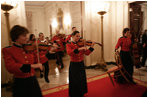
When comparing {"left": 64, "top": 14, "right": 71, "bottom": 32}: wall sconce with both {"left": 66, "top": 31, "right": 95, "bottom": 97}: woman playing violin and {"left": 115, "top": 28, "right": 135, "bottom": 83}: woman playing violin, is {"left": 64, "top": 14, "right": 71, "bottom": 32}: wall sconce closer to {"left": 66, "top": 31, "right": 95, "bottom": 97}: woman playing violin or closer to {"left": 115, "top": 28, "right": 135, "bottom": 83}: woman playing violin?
{"left": 115, "top": 28, "right": 135, "bottom": 83}: woman playing violin

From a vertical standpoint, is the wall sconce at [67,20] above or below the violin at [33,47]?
above

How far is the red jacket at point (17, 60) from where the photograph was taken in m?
1.34

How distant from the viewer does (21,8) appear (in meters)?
3.12

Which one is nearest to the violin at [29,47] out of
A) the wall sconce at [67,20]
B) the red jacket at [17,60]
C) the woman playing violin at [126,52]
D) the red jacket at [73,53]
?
the red jacket at [17,60]

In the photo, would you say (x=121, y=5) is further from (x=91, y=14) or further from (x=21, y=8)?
(x=21, y=8)

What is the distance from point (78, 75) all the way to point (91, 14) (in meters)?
2.70

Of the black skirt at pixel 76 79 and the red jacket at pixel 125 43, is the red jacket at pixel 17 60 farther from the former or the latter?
the red jacket at pixel 125 43

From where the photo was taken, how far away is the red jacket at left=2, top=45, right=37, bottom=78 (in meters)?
1.34

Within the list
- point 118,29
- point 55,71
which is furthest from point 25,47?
point 118,29

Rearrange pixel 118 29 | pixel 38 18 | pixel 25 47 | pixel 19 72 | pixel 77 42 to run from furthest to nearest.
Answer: pixel 118 29
pixel 38 18
pixel 77 42
pixel 25 47
pixel 19 72

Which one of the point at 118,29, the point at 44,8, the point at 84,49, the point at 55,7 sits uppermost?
the point at 55,7

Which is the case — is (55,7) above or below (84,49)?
above

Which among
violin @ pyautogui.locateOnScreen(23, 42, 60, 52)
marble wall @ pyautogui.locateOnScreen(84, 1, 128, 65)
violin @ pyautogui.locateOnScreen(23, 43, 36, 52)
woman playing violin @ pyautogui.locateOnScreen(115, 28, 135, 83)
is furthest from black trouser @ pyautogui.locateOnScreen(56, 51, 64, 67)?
violin @ pyautogui.locateOnScreen(23, 43, 36, 52)

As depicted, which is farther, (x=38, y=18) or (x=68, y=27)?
(x=68, y=27)
